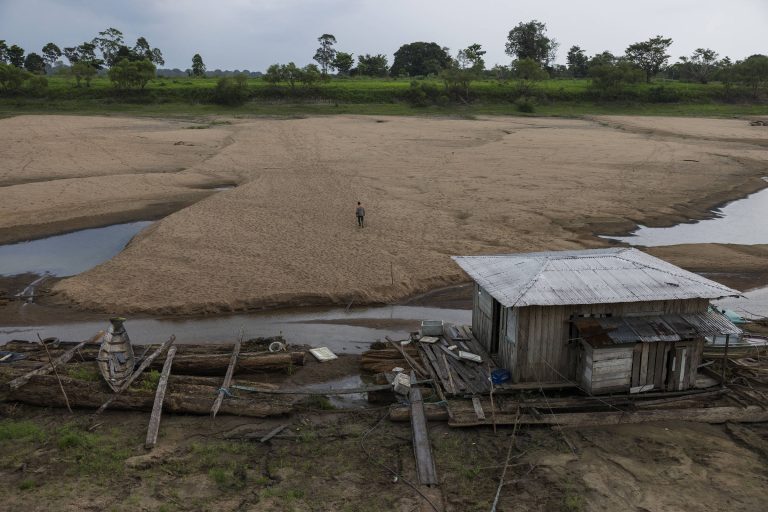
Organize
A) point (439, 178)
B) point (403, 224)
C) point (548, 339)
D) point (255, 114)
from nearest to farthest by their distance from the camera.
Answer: point (548, 339)
point (403, 224)
point (439, 178)
point (255, 114)

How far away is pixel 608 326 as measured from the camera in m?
13.0

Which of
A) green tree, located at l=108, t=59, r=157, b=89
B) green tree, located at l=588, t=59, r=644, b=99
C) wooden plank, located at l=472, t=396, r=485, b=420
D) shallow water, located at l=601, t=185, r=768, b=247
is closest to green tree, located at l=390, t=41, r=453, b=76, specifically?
green tree, located at l=588, t=59, r=644, b=99

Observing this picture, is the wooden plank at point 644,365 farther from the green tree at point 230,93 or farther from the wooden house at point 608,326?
the green tree at point 230,93

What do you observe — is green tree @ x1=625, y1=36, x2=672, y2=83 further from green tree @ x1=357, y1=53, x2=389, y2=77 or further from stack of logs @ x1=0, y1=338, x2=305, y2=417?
stack of logs @ x1=0, y1=338, x2=305, y2=417

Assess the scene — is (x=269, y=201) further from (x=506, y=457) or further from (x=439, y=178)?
(x=506, y=457)

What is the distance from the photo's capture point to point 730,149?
49.4 m

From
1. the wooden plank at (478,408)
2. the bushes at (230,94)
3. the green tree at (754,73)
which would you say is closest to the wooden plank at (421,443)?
the wooden plank at (478,408)

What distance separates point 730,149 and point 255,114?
156ft

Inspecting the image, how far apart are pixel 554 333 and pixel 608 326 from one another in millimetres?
1166

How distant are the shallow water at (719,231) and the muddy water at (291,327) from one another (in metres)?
12.9

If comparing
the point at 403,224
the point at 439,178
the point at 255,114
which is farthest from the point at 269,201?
the point at 255,114

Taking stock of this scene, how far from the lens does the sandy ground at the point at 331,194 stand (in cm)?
2303

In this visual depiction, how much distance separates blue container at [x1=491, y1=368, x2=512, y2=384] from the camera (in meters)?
13.7

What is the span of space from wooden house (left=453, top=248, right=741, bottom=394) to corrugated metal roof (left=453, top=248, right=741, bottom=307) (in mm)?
23
